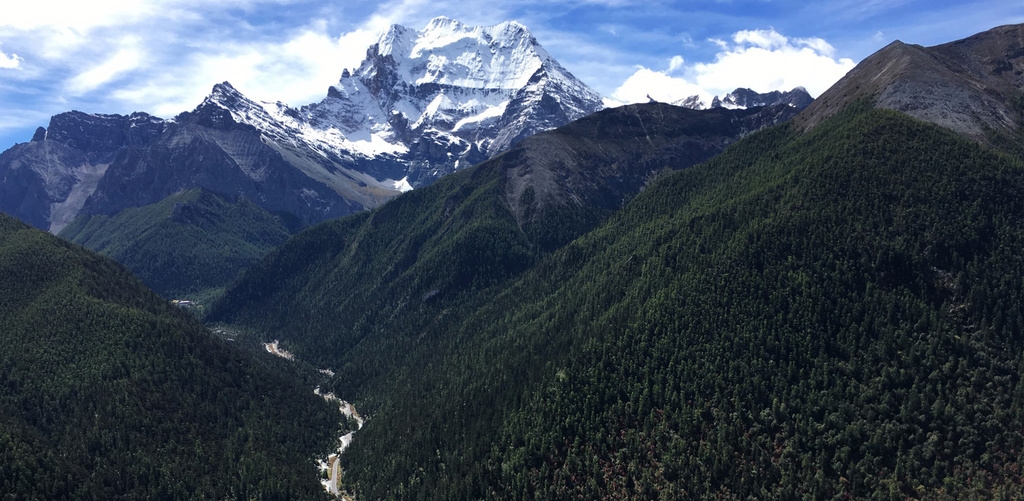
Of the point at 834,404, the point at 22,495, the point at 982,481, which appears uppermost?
the point at 22,495

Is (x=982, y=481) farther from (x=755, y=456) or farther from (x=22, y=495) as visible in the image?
(x=22, y=495)

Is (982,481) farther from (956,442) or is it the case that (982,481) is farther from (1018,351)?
(1018,351)

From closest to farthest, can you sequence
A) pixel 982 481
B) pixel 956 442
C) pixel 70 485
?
pixel 982 481, pixel 956 442, pixel 70 485

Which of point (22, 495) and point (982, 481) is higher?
point (22, 495)

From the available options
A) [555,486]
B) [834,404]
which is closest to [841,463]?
[834,404]

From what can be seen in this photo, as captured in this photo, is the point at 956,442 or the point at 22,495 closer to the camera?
the point at 956,442

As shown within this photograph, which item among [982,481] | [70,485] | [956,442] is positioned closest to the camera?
[982,481]

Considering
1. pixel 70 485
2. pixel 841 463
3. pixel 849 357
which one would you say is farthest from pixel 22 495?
pixel 849 357

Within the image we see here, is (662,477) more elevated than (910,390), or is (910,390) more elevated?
(910,390)

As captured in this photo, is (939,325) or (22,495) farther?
(939,325)
